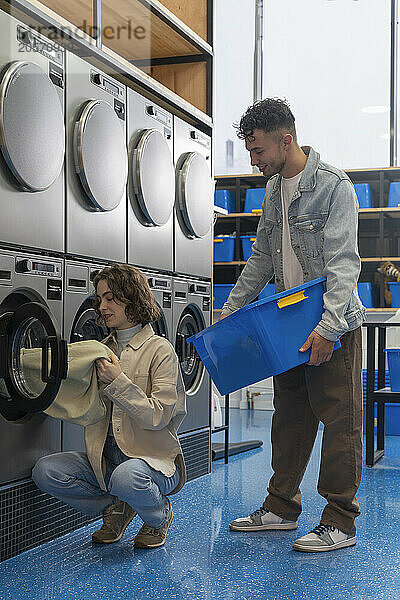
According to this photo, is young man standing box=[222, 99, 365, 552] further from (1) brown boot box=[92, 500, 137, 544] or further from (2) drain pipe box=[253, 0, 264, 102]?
(2) drain pipe box=[253, 0, 264, 102]

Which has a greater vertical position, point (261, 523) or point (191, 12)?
point (191, 12)

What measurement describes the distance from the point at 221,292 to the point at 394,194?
1.72 metres

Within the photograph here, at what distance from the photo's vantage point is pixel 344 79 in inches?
283

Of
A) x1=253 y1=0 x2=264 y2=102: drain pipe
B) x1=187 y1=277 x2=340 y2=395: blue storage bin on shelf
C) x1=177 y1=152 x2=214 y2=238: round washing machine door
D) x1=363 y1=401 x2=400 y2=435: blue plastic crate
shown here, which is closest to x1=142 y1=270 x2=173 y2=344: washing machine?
x1=177 y1=152 x2=214 y2=238: round washing machine door

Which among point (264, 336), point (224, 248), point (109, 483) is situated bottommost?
point (109, 483)

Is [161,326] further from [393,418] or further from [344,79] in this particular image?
[344,79]

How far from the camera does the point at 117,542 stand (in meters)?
2.75

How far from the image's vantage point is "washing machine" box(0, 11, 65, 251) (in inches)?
98.0

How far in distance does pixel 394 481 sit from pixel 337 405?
1.51 metres

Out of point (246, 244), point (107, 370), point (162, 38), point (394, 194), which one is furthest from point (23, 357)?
point (394, 194)

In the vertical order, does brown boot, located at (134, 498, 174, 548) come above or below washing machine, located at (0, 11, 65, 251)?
below

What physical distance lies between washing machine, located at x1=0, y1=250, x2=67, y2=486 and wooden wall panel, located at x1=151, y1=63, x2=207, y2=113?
2.06m

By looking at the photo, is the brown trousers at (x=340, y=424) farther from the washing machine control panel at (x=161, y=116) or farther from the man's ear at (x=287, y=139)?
the washing machine control panel at (x=161, y=116)

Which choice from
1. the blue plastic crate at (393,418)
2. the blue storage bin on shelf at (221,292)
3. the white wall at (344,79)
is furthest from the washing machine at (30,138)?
the white wall at (344,79)
